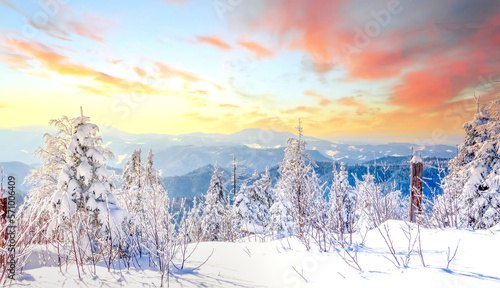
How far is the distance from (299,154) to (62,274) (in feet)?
54.6

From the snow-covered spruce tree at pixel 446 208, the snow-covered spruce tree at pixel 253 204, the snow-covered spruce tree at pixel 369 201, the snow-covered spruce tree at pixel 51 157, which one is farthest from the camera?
the snow-covered spruce tree at pixel 253 204

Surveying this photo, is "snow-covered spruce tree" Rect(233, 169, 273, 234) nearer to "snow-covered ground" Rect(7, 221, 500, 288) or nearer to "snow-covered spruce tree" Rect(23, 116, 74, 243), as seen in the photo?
"snow-covered spruce tree" Rect(23, 116, 74, 243)

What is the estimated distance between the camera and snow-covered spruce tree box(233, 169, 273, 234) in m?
24.6

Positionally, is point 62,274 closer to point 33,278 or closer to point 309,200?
point 33,278

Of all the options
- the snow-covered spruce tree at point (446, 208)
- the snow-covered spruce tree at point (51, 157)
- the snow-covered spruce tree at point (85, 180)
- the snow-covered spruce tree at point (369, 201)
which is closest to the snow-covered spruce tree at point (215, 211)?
the snow-covered spruce tree at point (51, 157)

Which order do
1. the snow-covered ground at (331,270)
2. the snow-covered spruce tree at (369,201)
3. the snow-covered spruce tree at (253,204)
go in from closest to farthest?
the snow-covered ground at (331,270), the snow-covered spruce tree at (369,201), the snow-covered spruce tree at (253,204)

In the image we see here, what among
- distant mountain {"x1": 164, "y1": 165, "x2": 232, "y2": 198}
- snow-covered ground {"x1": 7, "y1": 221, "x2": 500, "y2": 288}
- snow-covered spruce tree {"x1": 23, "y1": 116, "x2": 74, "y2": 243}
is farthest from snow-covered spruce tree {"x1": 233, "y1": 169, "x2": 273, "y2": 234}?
distant mountain {"x1": 164, "y1": 165, "x2": 232, "y2": 198}

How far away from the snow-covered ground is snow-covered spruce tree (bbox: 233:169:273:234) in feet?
62.9

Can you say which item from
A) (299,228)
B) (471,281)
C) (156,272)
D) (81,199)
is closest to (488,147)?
(299,228)

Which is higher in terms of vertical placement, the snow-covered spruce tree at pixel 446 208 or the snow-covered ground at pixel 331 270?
the snow-covered spruce tree at pixel 446 208

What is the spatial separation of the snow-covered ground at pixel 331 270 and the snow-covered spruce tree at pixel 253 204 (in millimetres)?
19177

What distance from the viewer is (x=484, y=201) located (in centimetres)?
987

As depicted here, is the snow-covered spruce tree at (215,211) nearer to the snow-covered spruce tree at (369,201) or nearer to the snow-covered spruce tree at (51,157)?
the snow-covered spruce tree at (51,157)

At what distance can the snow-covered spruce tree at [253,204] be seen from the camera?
24.6 metres
